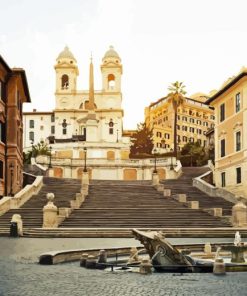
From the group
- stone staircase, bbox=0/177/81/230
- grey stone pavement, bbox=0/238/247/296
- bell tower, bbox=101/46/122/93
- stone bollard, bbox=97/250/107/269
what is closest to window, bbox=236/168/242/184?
stone staircase, bbox=0/177/81/230

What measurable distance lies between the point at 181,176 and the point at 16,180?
22013 mm

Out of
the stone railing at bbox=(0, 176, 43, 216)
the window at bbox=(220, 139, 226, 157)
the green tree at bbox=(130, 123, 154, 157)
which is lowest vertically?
the stone railing at bbox=(0, 176, 43, 216)

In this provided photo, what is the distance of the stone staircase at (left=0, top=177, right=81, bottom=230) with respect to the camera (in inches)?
1390

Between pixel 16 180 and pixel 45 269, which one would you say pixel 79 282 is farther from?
pixel 16 180

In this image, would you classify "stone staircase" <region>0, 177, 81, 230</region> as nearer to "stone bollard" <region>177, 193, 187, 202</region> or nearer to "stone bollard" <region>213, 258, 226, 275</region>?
"stone bollard" <region>177, 193, 187, 202</region>

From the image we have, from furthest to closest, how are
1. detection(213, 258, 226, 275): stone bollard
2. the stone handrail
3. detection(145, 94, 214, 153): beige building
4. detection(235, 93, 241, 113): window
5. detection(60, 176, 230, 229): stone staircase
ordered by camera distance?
detection(145, 94, 214, 153): beige building < detection(235, 93, 241, 113): window < the stone handrail < detection(60, 176, 230, 229): stone staircase < detection(213, 258, 226, 275): stone bollard

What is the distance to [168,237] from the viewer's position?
30.7 meters

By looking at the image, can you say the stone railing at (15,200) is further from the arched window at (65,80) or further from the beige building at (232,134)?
the arched window at (65,80)

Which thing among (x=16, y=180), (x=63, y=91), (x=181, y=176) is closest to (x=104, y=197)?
(x=16, y=180)

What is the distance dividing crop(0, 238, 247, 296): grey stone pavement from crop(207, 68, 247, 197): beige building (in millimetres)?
29422

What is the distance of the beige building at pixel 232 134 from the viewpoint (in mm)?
45688

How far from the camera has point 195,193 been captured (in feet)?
162

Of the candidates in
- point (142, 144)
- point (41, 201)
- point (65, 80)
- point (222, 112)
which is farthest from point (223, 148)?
point (65, 80)

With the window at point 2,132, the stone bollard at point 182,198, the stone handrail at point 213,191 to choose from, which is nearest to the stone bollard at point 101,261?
the stone bollard at point 182,198
